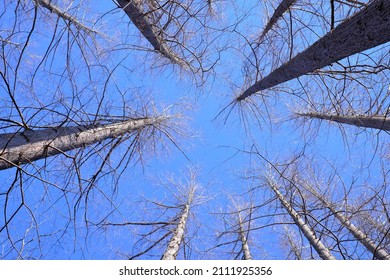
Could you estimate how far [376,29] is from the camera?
2096 mm

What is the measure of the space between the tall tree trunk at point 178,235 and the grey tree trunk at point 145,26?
3.05 metres

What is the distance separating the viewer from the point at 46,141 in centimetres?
314

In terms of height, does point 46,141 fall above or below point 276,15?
below

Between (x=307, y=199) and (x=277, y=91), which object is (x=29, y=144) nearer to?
(x=277, y=91)

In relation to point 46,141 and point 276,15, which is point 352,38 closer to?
point 46,141

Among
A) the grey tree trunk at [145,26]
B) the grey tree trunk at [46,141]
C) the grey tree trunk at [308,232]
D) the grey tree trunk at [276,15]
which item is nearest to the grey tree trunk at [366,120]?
the grey tree trunk at [308,232]

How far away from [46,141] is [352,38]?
3.04 meters

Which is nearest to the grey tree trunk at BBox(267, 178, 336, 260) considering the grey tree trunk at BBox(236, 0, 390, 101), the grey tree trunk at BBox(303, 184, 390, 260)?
the grey tree trunk at BBox(303, 184, 390, 260)

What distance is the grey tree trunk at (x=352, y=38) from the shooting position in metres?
2.05

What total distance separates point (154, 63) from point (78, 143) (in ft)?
8.64

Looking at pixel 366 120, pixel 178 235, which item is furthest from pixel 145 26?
pixel 366 120

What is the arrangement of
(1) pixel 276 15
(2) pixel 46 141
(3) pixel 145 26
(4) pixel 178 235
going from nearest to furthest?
(2) pixel 46 141 < (3) pixel 145 26 < (4) pixel 178 235 < (1) pixel 276 15

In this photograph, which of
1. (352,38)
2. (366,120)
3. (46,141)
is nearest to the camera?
(352,38)
